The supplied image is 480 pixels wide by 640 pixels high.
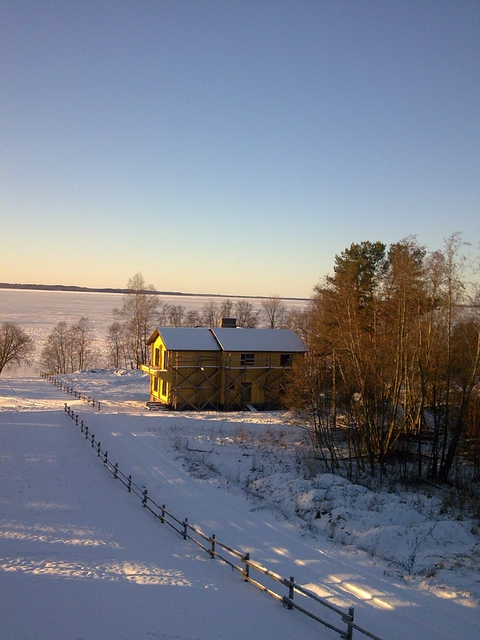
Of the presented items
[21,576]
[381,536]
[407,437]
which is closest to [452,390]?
[407,437]

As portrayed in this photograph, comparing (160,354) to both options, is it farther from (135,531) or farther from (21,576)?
(21,576)

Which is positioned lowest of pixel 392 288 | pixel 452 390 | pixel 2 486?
pixel 2 486

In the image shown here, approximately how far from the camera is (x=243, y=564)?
1251 centimetres

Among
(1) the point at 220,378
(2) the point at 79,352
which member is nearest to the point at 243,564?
(1) the point at 220,378

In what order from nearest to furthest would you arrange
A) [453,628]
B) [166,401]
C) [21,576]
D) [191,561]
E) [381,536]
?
[453,628] → [21,576] → [191,561] → [381,536] → [166,401]

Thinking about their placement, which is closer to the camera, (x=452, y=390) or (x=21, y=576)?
(x=21, y=576)

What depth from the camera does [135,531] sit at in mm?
15125

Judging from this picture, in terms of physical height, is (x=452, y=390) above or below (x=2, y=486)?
above

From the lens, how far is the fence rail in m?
8.84

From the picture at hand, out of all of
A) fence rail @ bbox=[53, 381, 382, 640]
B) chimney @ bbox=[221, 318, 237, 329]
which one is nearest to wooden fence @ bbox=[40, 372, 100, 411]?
chimney @ bbox=[221, 318, 237, 329]

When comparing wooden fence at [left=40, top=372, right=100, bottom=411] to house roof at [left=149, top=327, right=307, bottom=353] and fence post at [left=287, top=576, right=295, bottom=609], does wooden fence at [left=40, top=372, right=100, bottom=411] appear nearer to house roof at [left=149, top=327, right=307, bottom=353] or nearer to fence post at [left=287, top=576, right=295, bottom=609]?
house roof at [left=149, top=327, right=307, bottom=353]

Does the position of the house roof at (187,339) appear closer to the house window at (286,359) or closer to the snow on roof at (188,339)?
the snow on roof at (188,339)

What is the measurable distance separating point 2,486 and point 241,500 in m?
9.36

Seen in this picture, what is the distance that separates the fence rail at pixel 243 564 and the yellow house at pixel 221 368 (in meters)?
16.0
